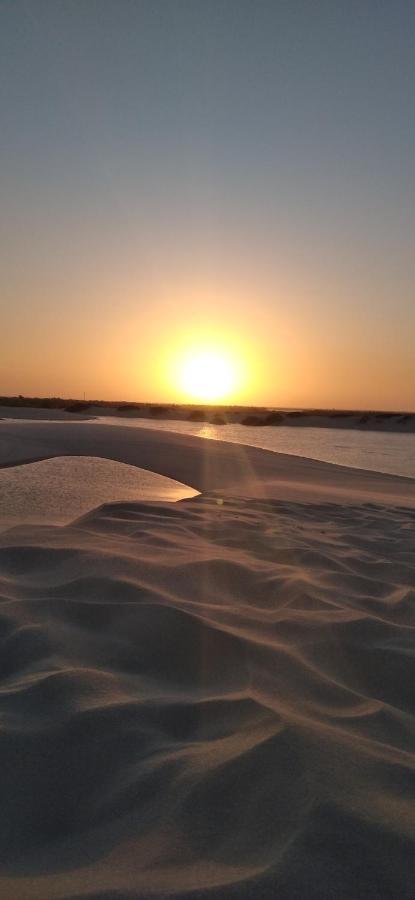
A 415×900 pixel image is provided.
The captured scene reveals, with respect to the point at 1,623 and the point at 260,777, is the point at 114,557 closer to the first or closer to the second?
the point at 1,623

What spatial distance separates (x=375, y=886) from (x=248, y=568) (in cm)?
224

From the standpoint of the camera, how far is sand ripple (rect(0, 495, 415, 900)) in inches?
48.5

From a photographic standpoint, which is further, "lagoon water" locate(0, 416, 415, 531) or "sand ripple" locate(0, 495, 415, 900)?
"lagoon water" locate(0, 416, 415, 531)

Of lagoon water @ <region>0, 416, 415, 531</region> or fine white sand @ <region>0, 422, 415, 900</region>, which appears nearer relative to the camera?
fine white sand @ <region>0, 422, 415, 900</region>

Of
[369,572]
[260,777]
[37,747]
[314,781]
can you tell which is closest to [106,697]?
[37,747]

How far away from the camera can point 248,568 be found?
3.41 metres

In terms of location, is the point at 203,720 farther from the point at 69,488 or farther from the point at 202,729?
the point at 69,488

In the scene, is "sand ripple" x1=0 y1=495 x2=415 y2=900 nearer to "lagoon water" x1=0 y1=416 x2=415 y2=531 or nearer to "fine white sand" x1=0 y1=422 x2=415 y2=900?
"fine white sand" x1=0 y1=422 x2=415 y2=900

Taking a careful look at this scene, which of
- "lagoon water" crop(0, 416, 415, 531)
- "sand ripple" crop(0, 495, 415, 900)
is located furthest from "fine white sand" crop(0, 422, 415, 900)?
"lagoon water" crop(0, 416, 415, 531)

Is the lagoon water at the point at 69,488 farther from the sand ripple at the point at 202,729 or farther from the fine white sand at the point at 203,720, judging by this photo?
the sand ripple at the point at 202,729

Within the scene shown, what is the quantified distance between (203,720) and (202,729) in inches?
2.0

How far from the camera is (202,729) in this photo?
175 cm

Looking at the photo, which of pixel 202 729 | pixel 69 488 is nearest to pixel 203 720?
pixel 202 729

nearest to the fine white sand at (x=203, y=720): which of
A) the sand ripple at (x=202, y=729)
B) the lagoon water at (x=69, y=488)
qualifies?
the sand ripple at (x=202, y=729)
